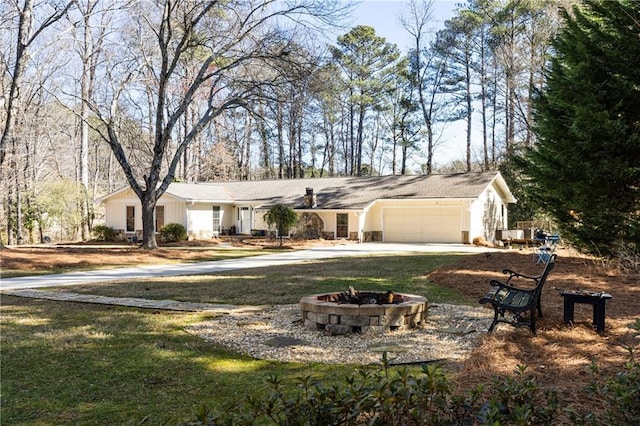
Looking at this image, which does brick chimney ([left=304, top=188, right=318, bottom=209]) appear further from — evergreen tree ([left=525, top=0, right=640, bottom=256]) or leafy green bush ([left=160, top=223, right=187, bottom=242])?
evergreen tree ([left=525, top=0, right=640, bottom=256])

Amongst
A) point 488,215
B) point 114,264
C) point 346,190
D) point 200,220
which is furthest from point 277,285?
point 346,190

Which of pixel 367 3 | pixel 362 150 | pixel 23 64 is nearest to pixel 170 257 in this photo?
pixel 23 64

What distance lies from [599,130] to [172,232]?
72.6 feet

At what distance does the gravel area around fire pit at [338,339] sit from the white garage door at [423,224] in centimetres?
2024

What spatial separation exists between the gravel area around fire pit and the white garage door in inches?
797

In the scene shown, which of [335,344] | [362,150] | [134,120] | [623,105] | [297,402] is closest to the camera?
[297,402]

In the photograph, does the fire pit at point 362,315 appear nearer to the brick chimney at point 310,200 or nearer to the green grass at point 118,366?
the green grass at point 118,366

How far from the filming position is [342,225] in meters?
29.0

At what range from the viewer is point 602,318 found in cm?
594

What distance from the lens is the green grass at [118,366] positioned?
3.88 metres

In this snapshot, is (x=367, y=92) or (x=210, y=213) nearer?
(x=210, y=213)

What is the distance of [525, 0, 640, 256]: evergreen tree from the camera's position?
36.9 feet

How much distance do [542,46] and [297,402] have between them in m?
32.5

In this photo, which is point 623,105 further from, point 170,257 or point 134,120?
point 134,120
